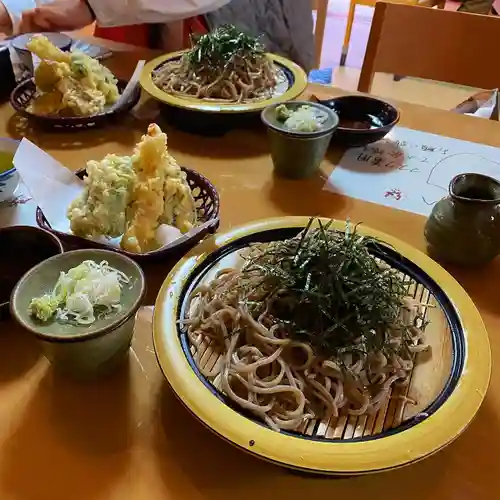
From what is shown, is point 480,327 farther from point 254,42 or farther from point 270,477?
point 254,42

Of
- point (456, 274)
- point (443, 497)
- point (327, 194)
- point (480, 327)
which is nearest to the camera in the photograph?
point (443, 497)

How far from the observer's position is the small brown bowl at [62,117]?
152cm

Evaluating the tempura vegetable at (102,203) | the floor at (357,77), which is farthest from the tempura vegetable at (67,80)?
the floor at (357,77)

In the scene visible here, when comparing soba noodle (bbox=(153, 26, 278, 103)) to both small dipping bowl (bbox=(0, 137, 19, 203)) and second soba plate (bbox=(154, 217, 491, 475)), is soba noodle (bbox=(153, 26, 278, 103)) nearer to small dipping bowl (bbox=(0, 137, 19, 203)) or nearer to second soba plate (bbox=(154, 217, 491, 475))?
small dipping bowl (bbox=(0, 137, 19, 203))

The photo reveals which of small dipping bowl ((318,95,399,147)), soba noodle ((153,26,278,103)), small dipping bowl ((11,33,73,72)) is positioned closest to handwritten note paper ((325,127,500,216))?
small dipping bowl ((318,95,399,147))

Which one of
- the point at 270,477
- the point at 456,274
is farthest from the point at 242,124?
the point at 270,477

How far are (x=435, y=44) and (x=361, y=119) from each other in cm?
52

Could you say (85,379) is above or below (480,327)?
below

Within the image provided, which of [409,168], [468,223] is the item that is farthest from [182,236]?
[409,168]

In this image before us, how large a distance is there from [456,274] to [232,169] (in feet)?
1.96

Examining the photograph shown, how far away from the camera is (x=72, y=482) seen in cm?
76

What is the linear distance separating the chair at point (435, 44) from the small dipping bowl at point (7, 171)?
122cm

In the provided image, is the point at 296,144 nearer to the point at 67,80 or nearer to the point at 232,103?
the point at 232,103

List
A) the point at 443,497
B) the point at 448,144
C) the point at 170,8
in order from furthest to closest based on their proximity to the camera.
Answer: the point at 170,8
the point at 448,144
the point at 443,497
